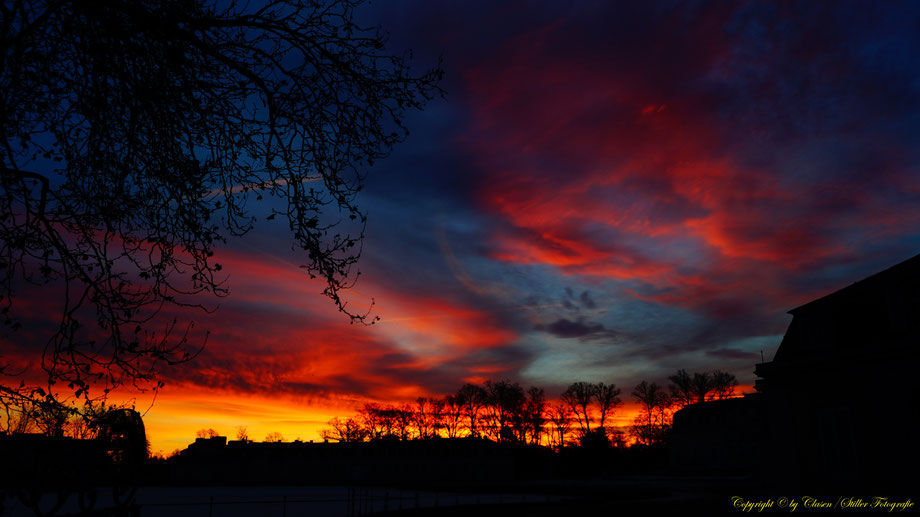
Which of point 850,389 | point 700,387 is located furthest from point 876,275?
point 700,387

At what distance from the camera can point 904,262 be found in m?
16.8

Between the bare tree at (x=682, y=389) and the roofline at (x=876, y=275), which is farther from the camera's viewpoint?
the bare tree at (x=682, y=389)

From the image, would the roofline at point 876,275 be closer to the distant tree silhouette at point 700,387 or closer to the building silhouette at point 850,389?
the building silhouette at point 850,389

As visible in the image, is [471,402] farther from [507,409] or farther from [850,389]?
[850,389]

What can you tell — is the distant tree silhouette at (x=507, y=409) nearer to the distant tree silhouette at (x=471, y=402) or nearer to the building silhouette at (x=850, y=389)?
the distant tree silhouette at (x=471, y=402)

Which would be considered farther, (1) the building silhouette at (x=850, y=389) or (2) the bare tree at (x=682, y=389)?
(2) the bare tree at (x=682, y=389)

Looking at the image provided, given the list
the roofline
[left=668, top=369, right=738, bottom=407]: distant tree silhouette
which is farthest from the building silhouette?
[left=668, top=369, right=738, bottom=407]: distant tree silhouette

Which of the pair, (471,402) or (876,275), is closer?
(876,275)

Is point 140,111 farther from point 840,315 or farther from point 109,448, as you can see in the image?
point 840,315

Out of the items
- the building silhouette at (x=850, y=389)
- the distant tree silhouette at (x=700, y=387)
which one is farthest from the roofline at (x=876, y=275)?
the distant tree silhouette at (x=700, y=387)

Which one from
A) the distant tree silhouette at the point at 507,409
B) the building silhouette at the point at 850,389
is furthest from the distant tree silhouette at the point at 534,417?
the building silhouette at the point at 850,389

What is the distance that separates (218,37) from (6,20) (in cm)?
194

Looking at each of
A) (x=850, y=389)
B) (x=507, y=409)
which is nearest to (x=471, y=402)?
(x=507, y=409)

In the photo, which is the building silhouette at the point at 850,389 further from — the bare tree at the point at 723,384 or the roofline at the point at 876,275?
the bare tree at the point at 723,384
